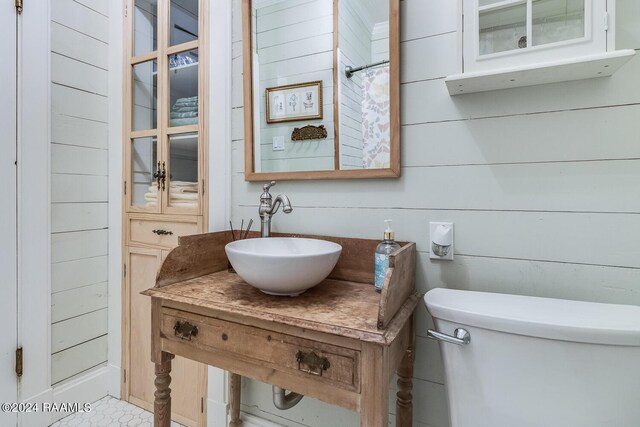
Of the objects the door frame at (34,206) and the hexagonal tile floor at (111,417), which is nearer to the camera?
the door frame at (34,206)

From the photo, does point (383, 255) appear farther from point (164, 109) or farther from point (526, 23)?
point (164, 109)

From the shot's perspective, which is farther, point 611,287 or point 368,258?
point 368,258

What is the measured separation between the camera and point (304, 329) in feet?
2.65

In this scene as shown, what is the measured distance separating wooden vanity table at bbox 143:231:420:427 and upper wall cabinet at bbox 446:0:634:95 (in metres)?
0.54

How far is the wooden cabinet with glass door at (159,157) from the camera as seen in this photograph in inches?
58.8

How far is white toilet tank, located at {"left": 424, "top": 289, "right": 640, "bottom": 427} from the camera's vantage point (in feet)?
2.28

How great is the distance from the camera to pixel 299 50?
129cm

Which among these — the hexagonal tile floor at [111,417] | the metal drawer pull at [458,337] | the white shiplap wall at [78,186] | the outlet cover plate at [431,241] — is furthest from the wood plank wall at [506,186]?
the white shiplap wall at [78,186]

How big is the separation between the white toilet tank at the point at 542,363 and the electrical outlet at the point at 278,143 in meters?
0.82

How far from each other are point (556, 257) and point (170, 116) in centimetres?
164

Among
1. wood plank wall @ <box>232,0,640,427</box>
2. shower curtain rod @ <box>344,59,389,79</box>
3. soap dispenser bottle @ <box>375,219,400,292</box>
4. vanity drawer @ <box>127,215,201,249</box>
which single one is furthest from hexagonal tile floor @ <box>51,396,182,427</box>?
shower curtain rod @ <box>344,59,389,79</box>

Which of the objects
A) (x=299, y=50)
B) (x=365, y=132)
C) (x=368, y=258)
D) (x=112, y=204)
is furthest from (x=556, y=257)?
(x=112, y=204)

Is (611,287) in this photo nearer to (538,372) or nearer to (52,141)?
(538,372)

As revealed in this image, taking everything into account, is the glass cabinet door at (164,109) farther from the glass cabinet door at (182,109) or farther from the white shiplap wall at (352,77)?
the white shiplap wall at (352,77)
